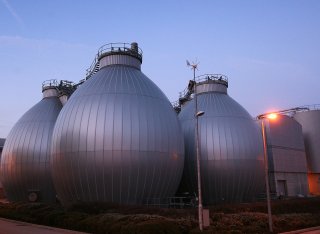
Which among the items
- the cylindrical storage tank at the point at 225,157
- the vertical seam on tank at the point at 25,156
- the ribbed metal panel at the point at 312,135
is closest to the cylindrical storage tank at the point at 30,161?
the vertical seam on tank at the point at 25,156

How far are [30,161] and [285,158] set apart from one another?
A: 38.1 m

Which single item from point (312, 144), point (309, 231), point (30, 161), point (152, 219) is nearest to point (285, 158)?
point (312, 144)

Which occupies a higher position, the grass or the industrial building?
the industrial building

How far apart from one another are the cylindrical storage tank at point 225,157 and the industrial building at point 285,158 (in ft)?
37.6

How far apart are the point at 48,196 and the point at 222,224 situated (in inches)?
1035

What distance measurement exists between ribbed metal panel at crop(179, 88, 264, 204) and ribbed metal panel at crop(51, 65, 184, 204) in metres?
6.56

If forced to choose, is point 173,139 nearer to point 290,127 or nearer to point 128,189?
point 128,189

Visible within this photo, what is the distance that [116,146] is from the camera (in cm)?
2945

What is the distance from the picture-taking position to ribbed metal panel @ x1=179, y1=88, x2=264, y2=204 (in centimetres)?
3872

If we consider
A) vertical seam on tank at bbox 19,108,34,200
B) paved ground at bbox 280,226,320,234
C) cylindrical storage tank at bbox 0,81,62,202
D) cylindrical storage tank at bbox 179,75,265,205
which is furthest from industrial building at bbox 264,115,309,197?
vertical seam on tank at bbox 19,108,34,200

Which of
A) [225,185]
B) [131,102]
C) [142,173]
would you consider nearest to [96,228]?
[142,173]

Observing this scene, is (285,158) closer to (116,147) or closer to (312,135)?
(312,135)

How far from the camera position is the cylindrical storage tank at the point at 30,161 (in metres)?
41.2

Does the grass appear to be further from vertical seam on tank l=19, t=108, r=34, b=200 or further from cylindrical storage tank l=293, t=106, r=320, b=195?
cylindrical storage tank l=293, t=106, r=320, b=195
